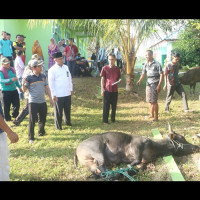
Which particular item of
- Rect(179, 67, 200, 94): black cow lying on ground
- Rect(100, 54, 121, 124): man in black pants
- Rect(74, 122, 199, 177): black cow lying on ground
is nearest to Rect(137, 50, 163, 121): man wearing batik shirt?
Rect(100, 54, 121, 124): man in black pants

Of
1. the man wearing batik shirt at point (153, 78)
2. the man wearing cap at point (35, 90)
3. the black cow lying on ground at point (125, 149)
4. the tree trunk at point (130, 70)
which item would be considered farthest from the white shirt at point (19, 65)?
the black cow lying on ground at point (125, 149)

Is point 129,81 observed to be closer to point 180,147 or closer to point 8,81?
point 8,81

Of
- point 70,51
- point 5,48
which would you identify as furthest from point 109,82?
point 70,51

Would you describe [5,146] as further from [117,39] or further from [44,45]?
[44,45]

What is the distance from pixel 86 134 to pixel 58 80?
167cm

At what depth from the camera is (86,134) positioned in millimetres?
6613

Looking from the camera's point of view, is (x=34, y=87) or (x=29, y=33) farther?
(x=29, y=33)

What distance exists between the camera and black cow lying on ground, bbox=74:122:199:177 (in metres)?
4.62

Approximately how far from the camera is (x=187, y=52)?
23562 mm

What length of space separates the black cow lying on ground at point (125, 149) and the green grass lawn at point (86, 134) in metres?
0.15

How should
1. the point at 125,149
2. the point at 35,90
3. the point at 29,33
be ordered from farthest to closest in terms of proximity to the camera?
the point at 29,33 → the point at 35,90 → the point at 125,149

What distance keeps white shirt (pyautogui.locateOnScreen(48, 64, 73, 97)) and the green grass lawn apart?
1.07 m

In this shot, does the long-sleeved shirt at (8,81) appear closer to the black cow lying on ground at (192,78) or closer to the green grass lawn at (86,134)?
the green grass lawn at (86,134)

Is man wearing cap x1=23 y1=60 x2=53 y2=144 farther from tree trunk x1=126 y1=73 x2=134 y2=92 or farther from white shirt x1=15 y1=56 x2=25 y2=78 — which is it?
tree trunk x1=126 y1=73 x2=134 y2=92
